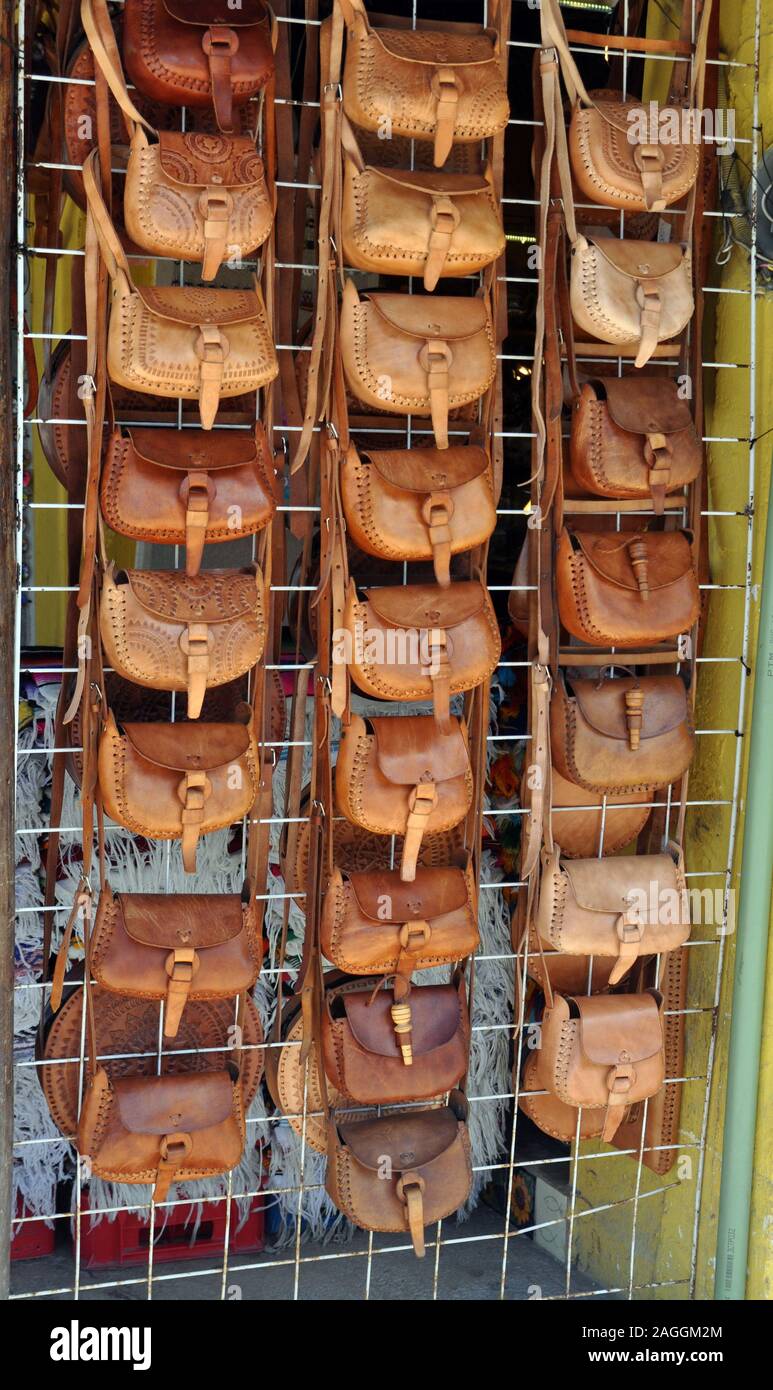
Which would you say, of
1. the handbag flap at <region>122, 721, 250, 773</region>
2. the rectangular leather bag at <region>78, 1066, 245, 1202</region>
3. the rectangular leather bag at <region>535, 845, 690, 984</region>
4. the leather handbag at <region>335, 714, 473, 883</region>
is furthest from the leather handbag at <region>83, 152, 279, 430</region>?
the rectangular leather bag at <region>78, 1066, 245, 1202</region>

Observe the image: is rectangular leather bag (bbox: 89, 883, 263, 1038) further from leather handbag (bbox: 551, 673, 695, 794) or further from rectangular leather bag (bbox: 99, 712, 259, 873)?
leather handbag (bbox: 551, 673, 695, 794)

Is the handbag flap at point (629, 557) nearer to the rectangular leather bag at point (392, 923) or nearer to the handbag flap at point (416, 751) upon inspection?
the handbag flap at point (416, 751)

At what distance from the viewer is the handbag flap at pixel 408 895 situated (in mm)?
2807

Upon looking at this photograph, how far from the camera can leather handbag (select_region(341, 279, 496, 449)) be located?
2.67 m

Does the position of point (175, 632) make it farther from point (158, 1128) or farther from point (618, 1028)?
point (618, 1028)

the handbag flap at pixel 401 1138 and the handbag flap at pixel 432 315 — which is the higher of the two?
the handbag flap at pixel 432 315

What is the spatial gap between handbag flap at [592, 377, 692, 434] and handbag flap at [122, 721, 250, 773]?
995mm

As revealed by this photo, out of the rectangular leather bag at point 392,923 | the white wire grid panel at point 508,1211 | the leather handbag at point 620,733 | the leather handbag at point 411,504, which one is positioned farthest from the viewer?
the white wire grid panel at point 508,1211

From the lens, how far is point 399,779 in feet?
9.00

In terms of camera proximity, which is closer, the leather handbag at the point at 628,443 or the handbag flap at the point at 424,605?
the handbag flap at the point at 424,605

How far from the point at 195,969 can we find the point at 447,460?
110cm

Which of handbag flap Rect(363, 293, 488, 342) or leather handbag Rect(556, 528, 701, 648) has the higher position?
handbag flap Rect(363, 293, 488, 342)

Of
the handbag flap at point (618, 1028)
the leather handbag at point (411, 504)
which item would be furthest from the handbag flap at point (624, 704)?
the handbag flap at point (618, 1028)

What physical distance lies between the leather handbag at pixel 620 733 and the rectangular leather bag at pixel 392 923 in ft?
1.21
